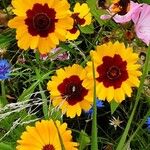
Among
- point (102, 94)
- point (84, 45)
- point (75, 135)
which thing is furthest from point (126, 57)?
point (84, 45)

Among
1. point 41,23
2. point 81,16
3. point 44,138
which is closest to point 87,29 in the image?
point 81,16

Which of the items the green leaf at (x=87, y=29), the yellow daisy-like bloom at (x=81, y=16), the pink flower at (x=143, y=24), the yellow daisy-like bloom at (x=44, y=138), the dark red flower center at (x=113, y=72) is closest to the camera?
the yellow daisy-like bloom at (x=44, y=138)

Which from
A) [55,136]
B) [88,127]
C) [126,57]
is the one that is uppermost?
[126,57]

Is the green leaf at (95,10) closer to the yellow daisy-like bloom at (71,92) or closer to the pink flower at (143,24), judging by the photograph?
the pink flower at (143,24)

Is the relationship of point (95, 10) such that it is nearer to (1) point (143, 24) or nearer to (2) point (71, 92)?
(1) point (143, 24)

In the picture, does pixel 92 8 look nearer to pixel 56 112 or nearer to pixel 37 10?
pixel 37 10

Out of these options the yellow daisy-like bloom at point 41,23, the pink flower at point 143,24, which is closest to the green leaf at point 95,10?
the pink flower at point 143,24
